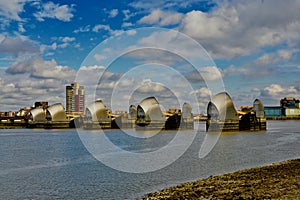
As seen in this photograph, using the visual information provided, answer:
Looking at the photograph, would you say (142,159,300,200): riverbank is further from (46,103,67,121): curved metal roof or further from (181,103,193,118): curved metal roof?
(46,103,67,121): curved metal roof

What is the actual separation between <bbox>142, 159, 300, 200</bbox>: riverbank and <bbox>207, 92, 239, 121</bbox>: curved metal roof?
68160 millimetres

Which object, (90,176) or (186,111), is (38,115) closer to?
(186,111)

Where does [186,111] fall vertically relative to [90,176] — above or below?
above

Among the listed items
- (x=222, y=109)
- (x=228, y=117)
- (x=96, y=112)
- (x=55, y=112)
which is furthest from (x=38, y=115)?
(x=228, y=117)

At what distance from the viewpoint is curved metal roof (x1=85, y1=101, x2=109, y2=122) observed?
368 ft

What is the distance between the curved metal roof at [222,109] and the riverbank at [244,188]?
68.2 m

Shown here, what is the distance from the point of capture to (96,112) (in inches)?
4417

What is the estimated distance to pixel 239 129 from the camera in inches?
3743

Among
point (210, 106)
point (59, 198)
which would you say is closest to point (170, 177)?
point (59, 198)

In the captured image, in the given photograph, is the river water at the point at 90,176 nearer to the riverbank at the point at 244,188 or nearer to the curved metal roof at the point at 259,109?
the riverbank at the point at 244,188

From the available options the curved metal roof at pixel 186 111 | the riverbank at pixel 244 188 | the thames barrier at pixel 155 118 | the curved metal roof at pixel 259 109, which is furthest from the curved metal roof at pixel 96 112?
the riverbank at pixel 244 188

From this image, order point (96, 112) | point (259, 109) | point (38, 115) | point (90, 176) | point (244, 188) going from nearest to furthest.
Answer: point (244, 188), point (90, 176), point (259, 109), point (96, 112), point (38, 115)

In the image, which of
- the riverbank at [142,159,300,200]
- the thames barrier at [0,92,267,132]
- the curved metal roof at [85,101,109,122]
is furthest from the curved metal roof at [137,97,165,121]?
the riverbank at [142,159,300,200]

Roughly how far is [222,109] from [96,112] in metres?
40.2
